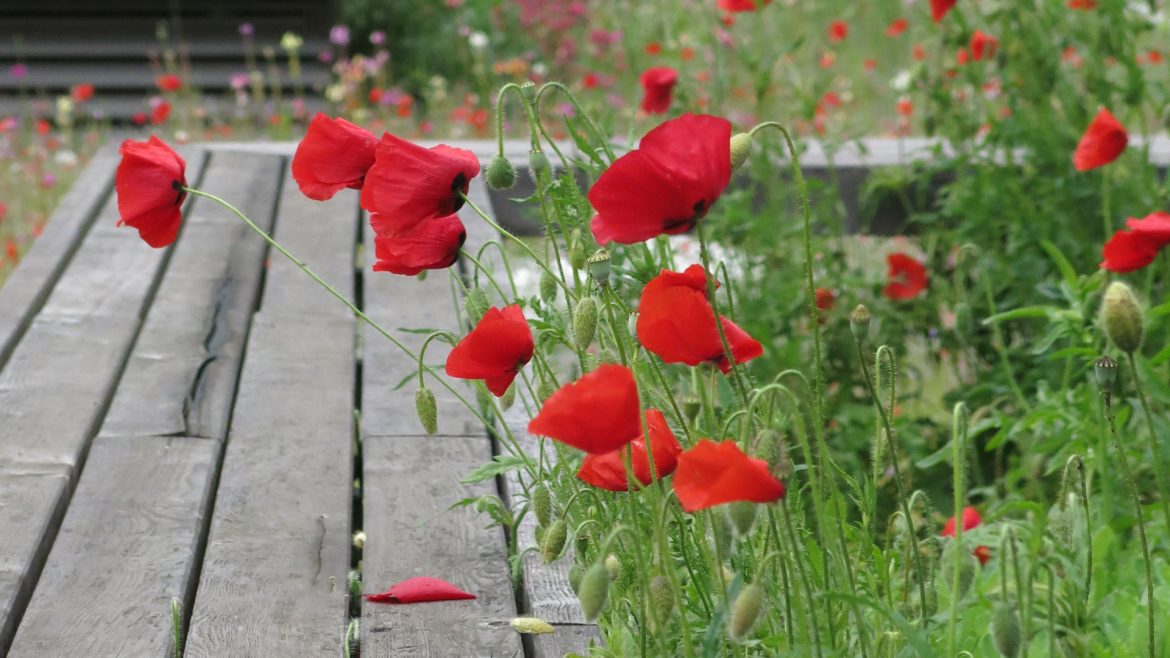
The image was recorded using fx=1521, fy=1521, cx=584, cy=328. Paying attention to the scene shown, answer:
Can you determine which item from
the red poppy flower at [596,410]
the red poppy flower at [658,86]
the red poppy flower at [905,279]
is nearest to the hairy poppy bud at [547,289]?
the red poppy flower at [596,410]

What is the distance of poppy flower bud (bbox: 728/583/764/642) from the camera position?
3.12ft

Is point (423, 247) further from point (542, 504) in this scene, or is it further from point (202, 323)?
point (202, 323)

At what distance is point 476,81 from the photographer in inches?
287

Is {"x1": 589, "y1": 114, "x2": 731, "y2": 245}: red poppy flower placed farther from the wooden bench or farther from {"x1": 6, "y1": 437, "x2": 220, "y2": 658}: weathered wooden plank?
{"x1": 6, "y1": 437, "x2": 220, "y2": 658}: weathered wooden plank

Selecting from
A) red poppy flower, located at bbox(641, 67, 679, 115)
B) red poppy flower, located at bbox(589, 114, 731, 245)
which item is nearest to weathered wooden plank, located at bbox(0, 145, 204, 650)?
red poppy flower, located at bbox(589, 114, 731, 245)

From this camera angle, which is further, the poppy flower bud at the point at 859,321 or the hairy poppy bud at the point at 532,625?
the hairy poppy bud at the point at 532,625

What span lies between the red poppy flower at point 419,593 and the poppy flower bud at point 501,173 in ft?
1.38

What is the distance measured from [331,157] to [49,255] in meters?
1.80

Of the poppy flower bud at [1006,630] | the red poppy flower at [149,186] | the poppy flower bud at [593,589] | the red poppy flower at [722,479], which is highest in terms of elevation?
the red poppy flower at [149,186]

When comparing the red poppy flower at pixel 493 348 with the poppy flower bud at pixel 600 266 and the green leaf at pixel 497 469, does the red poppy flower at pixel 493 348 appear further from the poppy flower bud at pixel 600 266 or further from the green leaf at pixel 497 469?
the green leaf at pixel 497 469

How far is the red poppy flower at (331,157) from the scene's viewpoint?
125 centimetres

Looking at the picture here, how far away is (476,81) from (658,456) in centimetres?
631

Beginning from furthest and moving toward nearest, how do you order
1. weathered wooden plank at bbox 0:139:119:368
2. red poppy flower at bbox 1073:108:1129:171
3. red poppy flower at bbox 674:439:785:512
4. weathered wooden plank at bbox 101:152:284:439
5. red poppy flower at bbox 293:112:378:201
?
1. weathered wooden plank at bbox 0:139:119:368
2. red poppy flower at bbox 1073:108:1129:171
3. weathered wooden plank at bbox 101:152:284:439
4. red poppy flower at bbox 293:112:378:201
5. red poppy flower at bbox 674:439:785:512

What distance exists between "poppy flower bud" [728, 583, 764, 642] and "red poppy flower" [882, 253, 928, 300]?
232 centimetres
